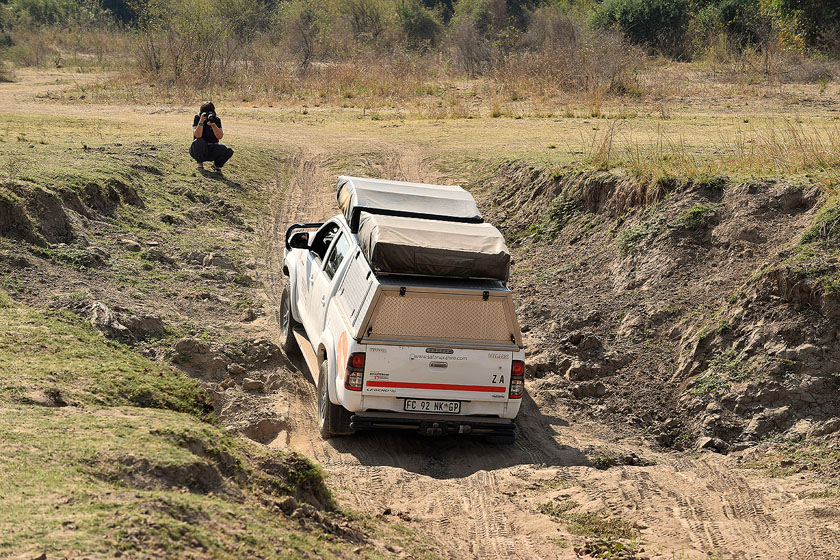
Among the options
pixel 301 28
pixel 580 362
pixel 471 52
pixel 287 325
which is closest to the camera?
pixel 580 362

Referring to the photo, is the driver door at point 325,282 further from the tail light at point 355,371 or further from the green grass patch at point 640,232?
the green grass patch at point 640,232

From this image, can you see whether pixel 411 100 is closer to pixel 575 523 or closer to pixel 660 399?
pixel 660 399

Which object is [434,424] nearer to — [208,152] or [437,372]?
[437,372]

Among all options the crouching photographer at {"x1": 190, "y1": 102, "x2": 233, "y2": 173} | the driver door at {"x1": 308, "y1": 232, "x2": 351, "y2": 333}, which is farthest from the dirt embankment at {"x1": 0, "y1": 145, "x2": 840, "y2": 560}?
the crouching photographer at {"x1": 190, "y1": 102, "x2": 233, "y2": 173}

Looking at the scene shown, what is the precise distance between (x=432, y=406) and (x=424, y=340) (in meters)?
0.64

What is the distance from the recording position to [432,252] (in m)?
7.79

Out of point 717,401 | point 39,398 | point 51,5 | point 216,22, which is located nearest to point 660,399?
point 717,401

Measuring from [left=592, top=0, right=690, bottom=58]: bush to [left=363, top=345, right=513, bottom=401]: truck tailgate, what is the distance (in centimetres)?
3539

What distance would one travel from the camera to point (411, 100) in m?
30.5

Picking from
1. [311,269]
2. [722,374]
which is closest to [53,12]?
[311,269]

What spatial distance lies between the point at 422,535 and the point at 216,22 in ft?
121

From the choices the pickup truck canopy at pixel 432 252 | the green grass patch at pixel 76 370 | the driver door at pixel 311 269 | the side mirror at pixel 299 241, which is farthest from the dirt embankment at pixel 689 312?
the green grass patch at pixel 76 370

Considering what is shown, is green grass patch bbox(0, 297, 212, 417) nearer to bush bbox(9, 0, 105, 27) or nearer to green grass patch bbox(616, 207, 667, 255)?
green grass patch bbox(616, 207, 667, 255)

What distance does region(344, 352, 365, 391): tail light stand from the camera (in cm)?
760
